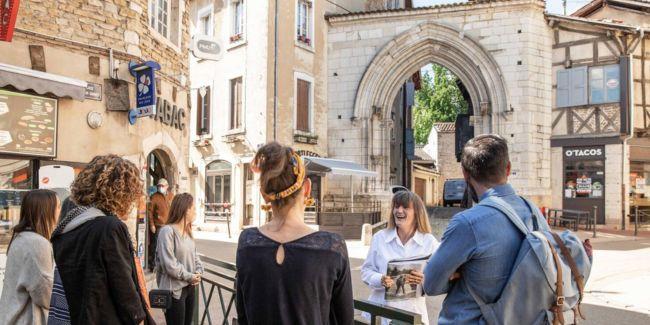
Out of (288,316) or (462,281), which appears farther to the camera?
(462,281)

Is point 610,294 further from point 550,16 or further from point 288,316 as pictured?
point 550,16

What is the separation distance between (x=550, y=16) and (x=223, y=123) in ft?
42.5

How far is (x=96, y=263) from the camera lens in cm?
252

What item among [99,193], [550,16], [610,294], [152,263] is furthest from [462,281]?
[550,16]

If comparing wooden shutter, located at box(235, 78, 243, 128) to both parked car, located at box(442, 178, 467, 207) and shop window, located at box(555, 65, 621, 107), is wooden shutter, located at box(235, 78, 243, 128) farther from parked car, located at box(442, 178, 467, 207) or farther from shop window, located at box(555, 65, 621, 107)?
parked car, located at box(442, 178, 467, 207)

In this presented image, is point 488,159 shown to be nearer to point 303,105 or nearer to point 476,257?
point 476,257

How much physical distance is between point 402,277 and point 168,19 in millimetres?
9001

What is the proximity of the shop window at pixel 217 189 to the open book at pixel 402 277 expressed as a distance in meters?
17.7

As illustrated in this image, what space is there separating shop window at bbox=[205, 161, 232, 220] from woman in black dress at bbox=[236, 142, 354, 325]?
19095 millimetres

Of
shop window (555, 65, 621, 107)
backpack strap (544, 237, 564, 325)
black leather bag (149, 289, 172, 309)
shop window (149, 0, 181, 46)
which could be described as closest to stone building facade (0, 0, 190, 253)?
shop window (149, 0, 181, 46)

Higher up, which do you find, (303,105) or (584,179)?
(303,105)

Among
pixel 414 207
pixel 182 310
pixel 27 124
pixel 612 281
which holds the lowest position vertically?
pixel 612 281

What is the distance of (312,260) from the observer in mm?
1985

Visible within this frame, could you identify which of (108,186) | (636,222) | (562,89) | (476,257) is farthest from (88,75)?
(562,89)
